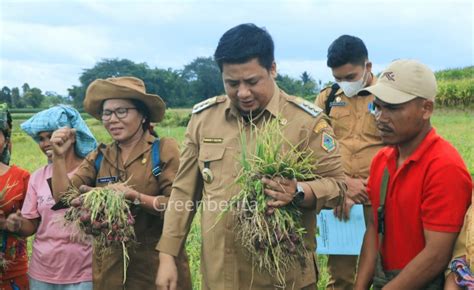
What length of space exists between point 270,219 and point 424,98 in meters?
0.88

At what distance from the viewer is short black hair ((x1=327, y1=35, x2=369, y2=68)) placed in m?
3.88

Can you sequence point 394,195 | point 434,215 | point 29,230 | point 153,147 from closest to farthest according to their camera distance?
point 434,215 → point 394,195 → point 153,147 → point 29,230

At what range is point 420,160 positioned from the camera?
2.39m

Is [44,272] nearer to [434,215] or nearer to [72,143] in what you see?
[72,143]

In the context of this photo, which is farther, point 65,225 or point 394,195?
point 65,225

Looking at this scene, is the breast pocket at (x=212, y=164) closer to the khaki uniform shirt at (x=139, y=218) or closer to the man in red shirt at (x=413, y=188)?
the khaki uniform shirt at (x=139, y=218)

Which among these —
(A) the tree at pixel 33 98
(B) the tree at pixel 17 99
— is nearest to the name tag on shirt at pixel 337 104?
(B) the tree at pixel 17 99

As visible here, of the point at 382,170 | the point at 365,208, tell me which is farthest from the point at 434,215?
the point at 365,208

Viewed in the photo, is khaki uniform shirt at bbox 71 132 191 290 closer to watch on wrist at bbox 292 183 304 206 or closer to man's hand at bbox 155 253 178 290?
man's hand at bbox 155 253 178 290

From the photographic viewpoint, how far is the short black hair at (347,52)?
388 centimetres

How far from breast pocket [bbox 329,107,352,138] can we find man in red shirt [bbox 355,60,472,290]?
4.60 feet

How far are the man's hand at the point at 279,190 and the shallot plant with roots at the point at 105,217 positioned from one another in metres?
1.00

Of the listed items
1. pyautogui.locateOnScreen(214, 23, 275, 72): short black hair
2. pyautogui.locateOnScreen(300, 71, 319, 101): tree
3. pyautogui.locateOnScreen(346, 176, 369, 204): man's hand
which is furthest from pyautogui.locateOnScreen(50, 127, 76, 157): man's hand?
pyautogui.locateOnScreen(300, 71, 319, 101): tree

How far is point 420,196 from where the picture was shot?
7.68 feet
